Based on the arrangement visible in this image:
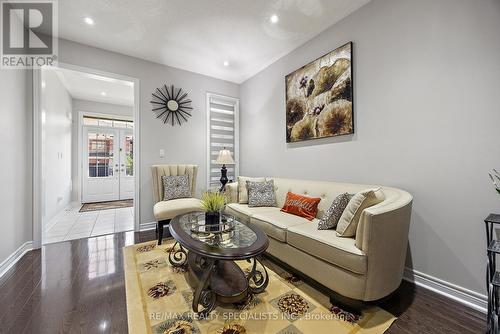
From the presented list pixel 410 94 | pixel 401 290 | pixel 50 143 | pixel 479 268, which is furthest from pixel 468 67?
pixel 50 143

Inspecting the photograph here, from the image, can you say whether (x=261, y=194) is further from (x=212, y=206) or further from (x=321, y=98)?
(x=321, y=98)

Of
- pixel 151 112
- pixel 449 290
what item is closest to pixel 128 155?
pixel 151 112

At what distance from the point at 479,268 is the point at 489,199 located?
547 millimetres

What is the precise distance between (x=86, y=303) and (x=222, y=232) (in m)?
1.17

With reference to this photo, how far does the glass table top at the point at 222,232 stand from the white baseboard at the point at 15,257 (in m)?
1.79

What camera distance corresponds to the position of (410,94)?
1998 mm

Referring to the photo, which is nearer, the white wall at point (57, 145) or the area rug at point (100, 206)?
the white wall at point (57, 145)

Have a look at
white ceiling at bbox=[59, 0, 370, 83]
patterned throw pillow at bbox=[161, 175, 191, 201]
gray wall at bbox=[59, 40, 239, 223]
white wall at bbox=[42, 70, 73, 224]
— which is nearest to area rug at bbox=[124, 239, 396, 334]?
patterned throw pillow at bbox=[161, 175, 191, 201]

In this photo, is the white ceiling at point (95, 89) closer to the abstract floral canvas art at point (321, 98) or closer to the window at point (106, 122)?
the window at point (106, 122)

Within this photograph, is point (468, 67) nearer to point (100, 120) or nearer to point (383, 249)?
point (383, 249)

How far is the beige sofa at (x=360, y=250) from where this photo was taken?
147 centimetres

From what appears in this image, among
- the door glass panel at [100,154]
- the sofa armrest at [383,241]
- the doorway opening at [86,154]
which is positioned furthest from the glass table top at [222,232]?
the door glass panel at [100,154]

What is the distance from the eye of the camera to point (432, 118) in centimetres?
186

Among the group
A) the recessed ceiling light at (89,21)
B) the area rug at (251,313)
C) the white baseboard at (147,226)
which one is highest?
the recessed ceiling light at (89,21)
